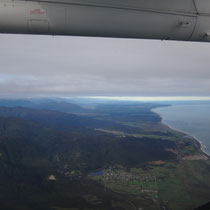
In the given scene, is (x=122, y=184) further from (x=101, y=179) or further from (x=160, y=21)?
(x=160, y=21)

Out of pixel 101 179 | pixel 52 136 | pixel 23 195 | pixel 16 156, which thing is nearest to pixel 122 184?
pixel 101 179

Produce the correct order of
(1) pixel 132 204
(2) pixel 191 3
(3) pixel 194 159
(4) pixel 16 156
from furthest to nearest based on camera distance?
(4) pixel 16 156 → (3) pixel 194 159 → (1) pixel 132 204 → (2) pixel 191 3

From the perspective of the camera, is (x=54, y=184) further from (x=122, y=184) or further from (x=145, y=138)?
(x=145, y=138)

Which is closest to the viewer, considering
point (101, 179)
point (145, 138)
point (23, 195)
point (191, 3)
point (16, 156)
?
point (191, 3)

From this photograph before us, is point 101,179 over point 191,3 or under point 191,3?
under

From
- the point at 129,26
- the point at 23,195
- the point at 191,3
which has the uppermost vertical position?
the point at 191,3

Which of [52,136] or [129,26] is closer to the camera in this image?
[129,26]
